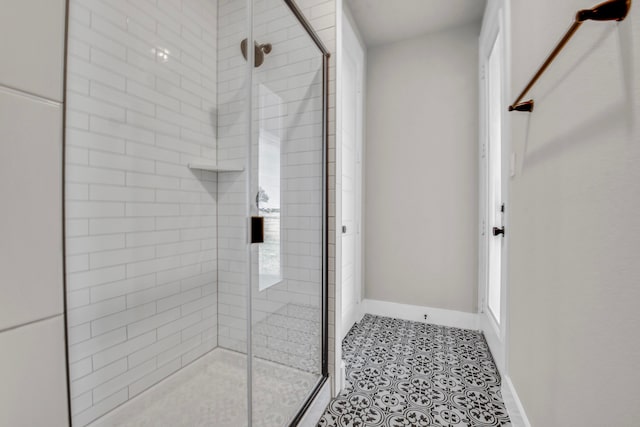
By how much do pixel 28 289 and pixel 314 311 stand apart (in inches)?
51.8

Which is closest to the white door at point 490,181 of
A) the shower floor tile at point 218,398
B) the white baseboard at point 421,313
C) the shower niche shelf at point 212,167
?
the white baseboard at point 421,313

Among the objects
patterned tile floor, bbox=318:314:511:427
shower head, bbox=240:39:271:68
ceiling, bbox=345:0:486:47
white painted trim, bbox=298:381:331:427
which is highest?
ceiling, bbox=345:0:486:47

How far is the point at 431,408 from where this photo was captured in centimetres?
149

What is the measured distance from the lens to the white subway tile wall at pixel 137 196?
4.33 ft

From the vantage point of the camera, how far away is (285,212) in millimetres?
1420

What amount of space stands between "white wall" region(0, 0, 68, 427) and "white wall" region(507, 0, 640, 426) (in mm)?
1054

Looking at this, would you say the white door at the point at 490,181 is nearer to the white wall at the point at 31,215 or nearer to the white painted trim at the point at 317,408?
the white painted trim at the point at 317,408

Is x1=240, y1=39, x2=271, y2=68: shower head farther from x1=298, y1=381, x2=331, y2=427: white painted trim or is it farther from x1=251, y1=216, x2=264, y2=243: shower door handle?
x1=298, y1=381, x2=331, y2=427: white painted trim

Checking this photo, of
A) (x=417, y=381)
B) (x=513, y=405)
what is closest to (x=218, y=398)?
(x=417, y=381)

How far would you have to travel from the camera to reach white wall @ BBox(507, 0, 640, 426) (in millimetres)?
633

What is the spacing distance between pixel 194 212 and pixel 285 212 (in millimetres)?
803

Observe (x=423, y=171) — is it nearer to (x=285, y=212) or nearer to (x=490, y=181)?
(x=490, y=181)

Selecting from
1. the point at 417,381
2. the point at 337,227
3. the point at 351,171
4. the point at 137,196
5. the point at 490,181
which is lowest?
the point at 417,381

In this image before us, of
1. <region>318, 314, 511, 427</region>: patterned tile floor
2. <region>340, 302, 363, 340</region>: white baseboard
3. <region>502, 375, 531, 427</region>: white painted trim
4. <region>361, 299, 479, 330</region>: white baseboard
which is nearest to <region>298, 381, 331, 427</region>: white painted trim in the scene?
<region>318, 314, 511, 427</region>: patterned tile floor
